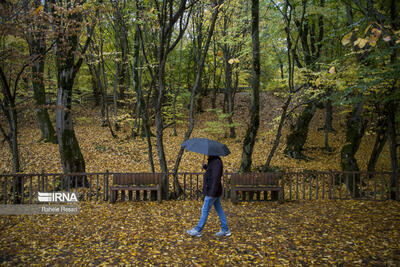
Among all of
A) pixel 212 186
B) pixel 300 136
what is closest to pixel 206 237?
pixel 212 186

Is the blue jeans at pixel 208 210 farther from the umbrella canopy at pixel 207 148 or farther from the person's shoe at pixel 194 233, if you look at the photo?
the umbrella canopy at pixel 207 148

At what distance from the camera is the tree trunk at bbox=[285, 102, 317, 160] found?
1254 centimetres

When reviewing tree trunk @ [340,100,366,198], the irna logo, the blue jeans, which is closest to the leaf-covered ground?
the blue jeans

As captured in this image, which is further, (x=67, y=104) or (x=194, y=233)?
(x=67, y=104)

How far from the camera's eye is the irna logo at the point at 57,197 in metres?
6.78

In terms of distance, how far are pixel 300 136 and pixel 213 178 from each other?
390 inches

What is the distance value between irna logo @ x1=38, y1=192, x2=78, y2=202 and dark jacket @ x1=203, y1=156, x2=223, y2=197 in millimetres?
4600

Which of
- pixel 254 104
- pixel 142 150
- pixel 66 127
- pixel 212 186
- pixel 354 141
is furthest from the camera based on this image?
pixel 142 150

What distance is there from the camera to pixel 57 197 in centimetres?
696

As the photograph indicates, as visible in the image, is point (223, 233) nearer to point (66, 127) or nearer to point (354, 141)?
point (66, 127)

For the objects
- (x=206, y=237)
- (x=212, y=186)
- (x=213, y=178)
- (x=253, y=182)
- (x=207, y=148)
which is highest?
(x=207, y=148)

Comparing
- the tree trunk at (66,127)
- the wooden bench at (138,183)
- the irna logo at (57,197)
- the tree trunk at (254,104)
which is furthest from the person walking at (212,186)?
the tree trunk at (66,127)

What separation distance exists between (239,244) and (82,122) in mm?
18570

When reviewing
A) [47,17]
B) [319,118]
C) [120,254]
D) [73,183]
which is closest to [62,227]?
[120,254]
